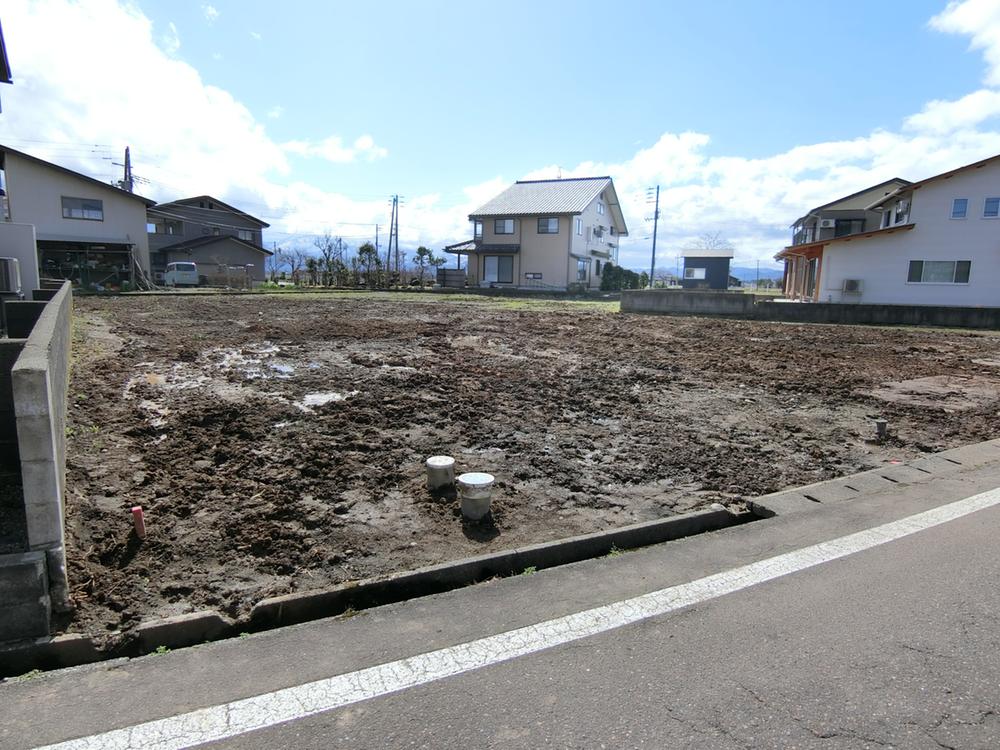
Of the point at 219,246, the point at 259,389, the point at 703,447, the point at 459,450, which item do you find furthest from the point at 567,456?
the point at 219,246

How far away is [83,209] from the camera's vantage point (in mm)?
30375

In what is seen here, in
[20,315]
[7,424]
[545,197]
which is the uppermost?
[545,197]

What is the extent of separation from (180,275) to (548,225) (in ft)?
75.2

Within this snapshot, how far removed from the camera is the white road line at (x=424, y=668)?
211 centimetres

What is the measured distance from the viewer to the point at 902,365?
1094 centimetres

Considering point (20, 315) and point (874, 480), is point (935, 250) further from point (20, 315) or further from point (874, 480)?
point (20, 315)

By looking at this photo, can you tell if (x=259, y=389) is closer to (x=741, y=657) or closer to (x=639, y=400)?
(x=639, y=400)

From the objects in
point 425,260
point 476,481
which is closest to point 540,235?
point 425,260

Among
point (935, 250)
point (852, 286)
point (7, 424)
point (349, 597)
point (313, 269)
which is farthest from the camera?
point (313, 269)

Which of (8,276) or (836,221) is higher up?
(836,221)

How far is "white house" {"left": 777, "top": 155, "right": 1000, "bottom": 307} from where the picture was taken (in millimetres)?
23016

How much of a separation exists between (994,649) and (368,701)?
271 centimetres

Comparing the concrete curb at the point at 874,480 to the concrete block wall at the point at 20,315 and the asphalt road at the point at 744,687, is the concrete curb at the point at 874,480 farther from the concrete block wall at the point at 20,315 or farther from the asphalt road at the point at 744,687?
the concrete block wall at the point at 20,315

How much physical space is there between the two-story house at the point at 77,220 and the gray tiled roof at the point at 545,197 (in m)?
20.2
